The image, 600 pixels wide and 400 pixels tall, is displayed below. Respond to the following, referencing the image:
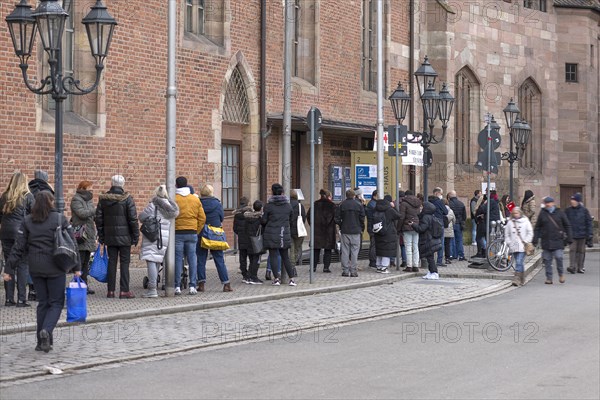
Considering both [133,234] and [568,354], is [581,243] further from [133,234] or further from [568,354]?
[568,354]

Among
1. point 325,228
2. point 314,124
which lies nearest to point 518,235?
point 325,228

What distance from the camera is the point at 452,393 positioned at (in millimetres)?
9609

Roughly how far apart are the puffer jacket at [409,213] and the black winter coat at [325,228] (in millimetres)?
1366

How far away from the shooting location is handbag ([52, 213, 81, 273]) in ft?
38.4

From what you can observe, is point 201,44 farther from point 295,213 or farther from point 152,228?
point 152,228

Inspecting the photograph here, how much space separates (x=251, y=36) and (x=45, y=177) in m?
11.7

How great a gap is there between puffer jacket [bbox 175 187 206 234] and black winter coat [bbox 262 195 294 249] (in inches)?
70.0

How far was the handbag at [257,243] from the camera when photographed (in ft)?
63.4

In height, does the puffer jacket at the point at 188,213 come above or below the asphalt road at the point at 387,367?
above

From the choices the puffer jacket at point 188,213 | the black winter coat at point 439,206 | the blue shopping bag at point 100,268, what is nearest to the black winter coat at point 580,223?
the black winter coat at point 439,206

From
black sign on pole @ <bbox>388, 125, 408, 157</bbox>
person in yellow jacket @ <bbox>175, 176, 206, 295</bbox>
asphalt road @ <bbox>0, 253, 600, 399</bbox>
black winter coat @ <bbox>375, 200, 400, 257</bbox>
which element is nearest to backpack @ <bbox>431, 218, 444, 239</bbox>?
black winter coat @ <bbox>375, 200, 400, 257</bbox>

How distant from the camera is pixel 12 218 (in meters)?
15.5

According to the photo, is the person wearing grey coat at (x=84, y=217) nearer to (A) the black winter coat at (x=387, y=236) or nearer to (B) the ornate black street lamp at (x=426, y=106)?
(A) the black winter coat at (x=387, y=236)

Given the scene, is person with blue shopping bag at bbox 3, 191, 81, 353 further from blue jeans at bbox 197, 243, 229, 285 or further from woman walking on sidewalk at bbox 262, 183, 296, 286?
woman walking on sidewalk at bbox 262, 183, 296, 286
